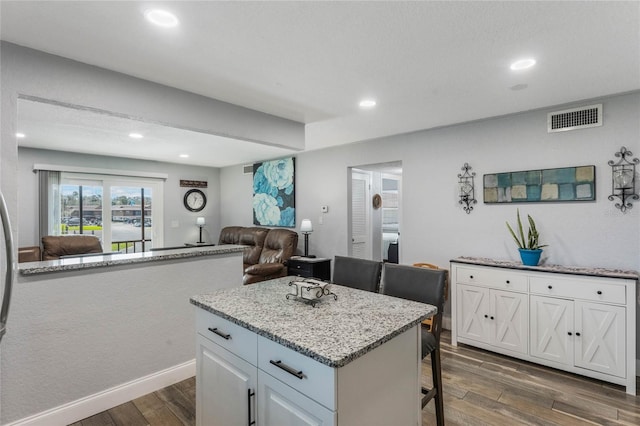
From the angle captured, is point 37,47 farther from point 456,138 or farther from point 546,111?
point 546,111

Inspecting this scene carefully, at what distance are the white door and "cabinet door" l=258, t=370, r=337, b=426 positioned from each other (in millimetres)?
3726

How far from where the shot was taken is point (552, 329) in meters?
2.79

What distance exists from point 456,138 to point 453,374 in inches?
99.7

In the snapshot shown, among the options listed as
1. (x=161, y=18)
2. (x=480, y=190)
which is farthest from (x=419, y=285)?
(x=161, y=18)

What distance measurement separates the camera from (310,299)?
A: 1.75m

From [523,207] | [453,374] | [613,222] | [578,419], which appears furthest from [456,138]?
[578,419]

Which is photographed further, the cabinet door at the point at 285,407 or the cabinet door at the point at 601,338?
the cabinet door at the point at 601,338

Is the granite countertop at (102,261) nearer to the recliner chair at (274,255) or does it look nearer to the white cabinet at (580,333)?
the recliner chair at (274,255)

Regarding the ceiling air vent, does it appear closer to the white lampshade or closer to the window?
the white lampshade

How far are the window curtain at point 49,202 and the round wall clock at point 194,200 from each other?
2.16 metres

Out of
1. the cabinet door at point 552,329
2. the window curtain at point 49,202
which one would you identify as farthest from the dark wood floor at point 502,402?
the window curtain at point 49,202

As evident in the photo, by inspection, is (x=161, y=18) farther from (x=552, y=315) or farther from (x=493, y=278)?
(x=552, y=315)

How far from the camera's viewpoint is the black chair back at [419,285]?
1976 mm

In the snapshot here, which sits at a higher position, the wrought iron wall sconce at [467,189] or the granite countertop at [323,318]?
the wrought iron wall sconce at [467,189]
